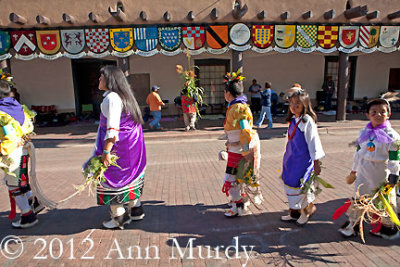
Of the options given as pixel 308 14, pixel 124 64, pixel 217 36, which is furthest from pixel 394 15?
pixel 124 64

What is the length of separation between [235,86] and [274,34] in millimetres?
7890

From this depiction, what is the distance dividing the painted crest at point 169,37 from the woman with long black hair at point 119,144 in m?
7.32

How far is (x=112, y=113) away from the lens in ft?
10.4

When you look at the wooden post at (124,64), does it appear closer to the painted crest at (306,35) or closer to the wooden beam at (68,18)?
the wooden beam at (68,18)

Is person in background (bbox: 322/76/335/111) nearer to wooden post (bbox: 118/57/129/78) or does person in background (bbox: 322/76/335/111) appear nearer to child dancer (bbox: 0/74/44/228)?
wooden post (bbox: 118/57/129/78)

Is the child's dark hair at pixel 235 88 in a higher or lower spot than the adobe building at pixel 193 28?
lower

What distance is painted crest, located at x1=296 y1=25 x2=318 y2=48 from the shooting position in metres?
10.7

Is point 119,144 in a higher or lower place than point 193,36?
lower

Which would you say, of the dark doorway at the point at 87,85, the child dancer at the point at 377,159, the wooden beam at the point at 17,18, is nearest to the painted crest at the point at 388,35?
the child dancer at the point at 377,159

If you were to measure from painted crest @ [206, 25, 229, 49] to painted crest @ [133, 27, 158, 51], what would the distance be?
1906mm

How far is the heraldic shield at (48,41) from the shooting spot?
10.0m

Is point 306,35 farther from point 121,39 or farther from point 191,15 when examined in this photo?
point 121,39

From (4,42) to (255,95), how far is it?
994 cm

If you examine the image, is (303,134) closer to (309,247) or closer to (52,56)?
(309,247)
